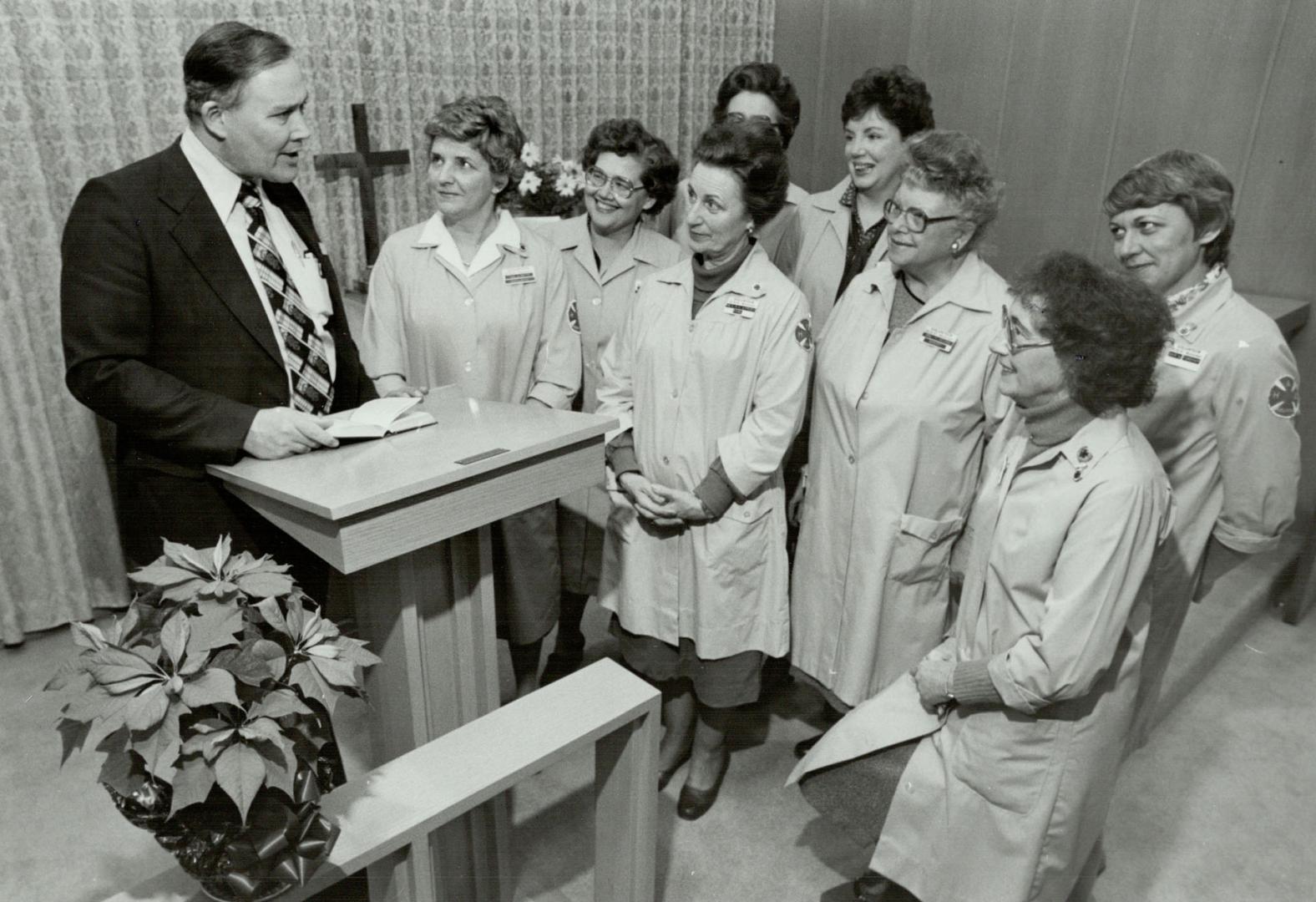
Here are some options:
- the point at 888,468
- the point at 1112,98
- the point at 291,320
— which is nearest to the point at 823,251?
the point at 888,468

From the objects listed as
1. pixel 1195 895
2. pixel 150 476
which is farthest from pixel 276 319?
pixel 1195 895

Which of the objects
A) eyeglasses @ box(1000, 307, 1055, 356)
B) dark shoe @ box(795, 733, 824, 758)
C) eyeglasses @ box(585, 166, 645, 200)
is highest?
eyeglasses @ box(585, 166, 645, 200)

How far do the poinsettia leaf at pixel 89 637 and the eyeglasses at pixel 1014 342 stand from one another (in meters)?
1.43

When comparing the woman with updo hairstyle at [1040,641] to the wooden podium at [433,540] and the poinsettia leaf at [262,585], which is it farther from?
the poinsettia leaf at [262,585]

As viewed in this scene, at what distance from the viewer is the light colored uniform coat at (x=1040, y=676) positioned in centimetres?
150

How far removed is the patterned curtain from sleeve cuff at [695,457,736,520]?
6.18 ft

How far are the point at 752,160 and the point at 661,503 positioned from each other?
2.73 ft

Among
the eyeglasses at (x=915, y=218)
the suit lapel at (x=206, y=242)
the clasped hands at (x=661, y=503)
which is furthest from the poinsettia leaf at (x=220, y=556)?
the eyeglasses at (x=915, y=218)

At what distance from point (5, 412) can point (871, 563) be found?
261 centimetres

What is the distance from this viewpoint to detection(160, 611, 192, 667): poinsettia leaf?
100 centimetres

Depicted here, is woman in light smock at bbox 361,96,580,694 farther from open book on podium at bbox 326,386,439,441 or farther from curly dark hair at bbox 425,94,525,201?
open book on podium at bbox 326,386,439,441

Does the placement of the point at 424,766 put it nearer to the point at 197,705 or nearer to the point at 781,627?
the point at 197,705

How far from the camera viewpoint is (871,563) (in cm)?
217

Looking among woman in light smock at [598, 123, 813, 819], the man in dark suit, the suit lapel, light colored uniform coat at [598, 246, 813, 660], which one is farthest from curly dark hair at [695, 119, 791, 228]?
the suit lapel
